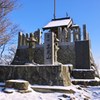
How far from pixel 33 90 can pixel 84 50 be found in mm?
7527

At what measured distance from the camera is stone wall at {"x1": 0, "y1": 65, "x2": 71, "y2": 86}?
33.9 feet

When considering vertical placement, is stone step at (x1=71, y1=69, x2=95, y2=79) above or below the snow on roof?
below

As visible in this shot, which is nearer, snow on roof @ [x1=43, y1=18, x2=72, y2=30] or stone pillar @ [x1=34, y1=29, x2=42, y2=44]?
stone pillar @ [x1=34, y1=29, x2=42, y2=44]

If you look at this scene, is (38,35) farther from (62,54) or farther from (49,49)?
(49,49)

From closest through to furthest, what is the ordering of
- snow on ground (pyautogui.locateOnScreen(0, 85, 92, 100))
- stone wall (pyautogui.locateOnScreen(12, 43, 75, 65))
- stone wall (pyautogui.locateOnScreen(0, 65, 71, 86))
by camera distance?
snow on ground (pyautogui.locateOnScreen(0, 85, 92, 100))
stone wall (pyautogui.locateOnScreen(0, 65, 71, 86))
stone wall (pyautogui.locateOnScreen(12, 43, 75, 65))

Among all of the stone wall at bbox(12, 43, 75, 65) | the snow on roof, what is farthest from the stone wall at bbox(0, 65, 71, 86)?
the snow on roof

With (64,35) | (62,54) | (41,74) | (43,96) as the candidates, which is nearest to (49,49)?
(41,74)

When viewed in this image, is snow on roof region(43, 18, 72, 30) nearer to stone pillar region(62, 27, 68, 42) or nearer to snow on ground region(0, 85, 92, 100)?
stone pillar region(62, 27, 68, 42)

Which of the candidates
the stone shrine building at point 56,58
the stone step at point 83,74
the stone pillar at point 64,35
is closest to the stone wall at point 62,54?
the stone shrine building at point 56,58

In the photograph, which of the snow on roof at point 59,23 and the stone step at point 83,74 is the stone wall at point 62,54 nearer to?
the stone step at point 83,74

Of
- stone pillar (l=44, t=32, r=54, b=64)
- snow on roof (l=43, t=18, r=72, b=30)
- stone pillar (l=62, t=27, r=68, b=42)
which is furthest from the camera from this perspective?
snow on roof (l=43, t=18, r=72, b=30)

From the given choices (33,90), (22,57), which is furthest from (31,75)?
(22,57)

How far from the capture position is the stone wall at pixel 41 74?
10.3 metres

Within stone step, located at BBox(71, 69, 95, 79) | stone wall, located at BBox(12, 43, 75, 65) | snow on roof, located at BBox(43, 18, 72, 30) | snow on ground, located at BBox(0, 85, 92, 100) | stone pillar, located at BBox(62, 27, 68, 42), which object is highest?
snow on roof, located at BBox(43, 18, 72, 30)
